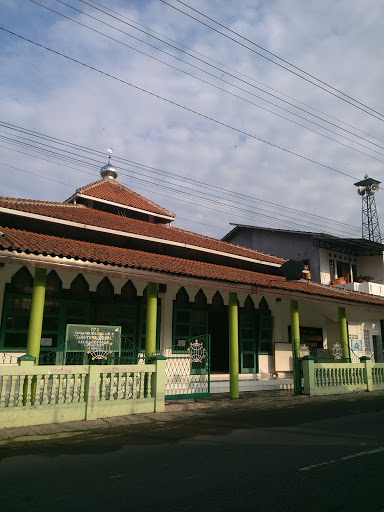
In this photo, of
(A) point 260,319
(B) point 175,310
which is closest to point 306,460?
(B) point 175,310

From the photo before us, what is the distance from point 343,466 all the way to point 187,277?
6.16m

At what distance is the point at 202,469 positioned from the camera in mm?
4617

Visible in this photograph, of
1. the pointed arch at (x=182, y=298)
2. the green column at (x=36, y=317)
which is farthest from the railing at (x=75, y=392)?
the pointed arch at (x=182, y=298)

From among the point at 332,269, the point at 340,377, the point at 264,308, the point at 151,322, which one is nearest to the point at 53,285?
the point at 151,322

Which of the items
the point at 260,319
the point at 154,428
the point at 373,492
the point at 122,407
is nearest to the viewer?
the point at 373,492

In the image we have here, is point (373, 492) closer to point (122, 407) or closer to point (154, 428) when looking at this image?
point (154, 428)

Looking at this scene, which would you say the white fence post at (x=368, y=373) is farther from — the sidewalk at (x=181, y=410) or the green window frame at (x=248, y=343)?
the green window frame at (x=248, y=343)

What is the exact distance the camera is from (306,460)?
4.95 m

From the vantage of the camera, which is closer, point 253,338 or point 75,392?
point 75,392

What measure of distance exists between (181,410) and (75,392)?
2.69 metres

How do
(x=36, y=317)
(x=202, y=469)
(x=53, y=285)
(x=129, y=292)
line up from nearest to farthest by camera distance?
(x=202, y=469) < (x=36, y=317) < (x=53, y=285) < (x=129, y=292)

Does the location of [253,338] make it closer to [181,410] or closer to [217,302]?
[217,302]

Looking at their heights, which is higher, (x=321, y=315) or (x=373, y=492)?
(x=321, y=315)

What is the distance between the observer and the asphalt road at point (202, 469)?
3.61 meters
